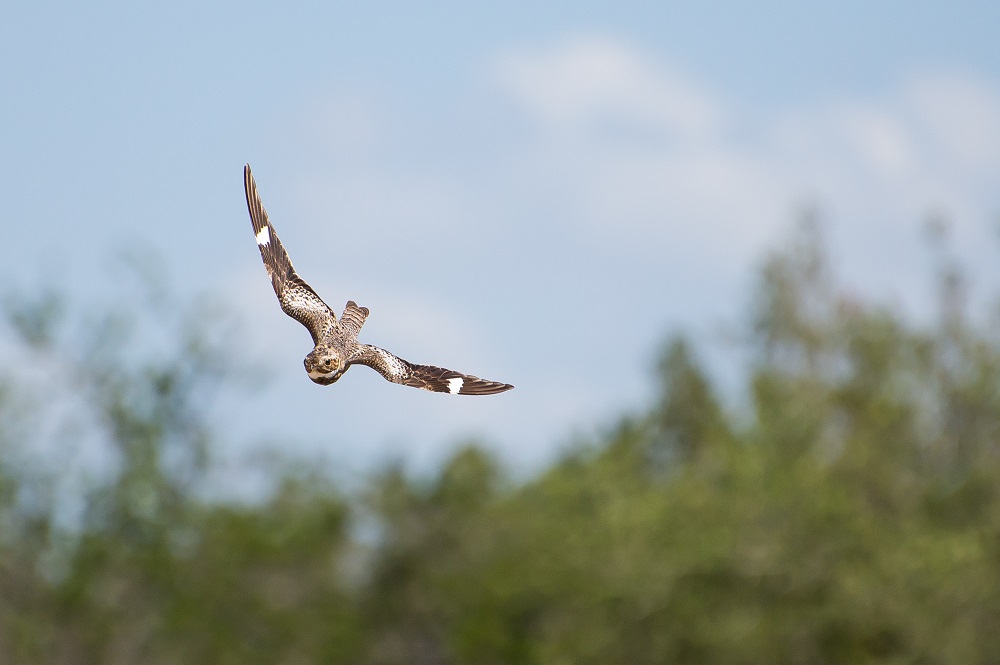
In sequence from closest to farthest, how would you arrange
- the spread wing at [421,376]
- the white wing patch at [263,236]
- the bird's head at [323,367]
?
the bird's head at [323,367], the spread wing at [421,376], the white wing patch at [263,236]

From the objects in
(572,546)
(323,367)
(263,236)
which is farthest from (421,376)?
(572,546)

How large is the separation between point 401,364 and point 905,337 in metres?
45.3

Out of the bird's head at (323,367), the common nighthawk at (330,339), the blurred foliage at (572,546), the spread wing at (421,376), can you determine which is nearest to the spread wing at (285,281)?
the common nighthawk at (330,339)

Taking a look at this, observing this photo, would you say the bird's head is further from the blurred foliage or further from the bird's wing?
the blurred foliage

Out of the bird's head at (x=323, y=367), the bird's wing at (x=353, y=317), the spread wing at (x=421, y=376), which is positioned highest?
the bird's wing at (x=353, y=317)

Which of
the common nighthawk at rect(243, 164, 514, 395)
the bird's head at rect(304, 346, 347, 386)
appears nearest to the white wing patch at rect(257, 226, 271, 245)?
the common nighthawk at rect(243, 164, 514, 395)

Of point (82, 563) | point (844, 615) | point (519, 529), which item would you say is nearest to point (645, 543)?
point (844, 615)

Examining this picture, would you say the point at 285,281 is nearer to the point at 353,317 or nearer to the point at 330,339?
the point at 353,317

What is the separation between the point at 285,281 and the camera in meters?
13.6

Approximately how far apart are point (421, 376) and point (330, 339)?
72 centimetres

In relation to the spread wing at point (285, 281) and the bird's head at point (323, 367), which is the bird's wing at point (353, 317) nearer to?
the spread wing at point (285, 281)

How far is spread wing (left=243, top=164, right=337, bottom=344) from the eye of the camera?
13.0 meters

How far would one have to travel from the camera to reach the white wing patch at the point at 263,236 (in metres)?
13.7

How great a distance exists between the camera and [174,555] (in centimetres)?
4722
